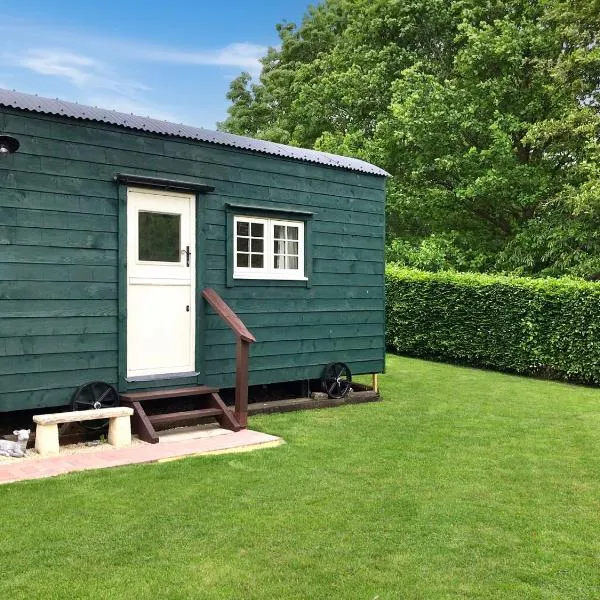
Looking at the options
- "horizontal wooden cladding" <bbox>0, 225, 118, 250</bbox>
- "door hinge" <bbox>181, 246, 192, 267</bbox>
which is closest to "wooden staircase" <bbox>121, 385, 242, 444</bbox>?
"door hinge" <bbox>181, 246, 192, 267</bbox>

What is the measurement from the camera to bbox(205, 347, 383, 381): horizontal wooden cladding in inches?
283

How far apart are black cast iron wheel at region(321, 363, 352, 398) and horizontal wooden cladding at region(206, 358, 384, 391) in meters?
0.09

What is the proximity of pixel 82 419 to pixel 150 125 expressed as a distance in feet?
9.44

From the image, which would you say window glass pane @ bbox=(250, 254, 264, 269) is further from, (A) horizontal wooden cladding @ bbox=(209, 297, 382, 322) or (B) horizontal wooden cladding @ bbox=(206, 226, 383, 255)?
(B) horizontal wooden cladding @ bbox=(206, 226, 383, 255)

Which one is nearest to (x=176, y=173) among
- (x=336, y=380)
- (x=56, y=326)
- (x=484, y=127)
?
(x=56, y=326)

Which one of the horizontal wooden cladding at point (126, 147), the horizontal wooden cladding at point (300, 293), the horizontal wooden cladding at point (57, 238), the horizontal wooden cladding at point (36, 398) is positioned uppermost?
the horizontal wooden cladding at point (126, 147)

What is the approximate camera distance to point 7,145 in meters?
5.62

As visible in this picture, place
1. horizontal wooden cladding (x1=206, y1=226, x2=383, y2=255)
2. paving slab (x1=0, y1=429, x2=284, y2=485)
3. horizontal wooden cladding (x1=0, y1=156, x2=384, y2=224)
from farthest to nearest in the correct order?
1. horizontal wooden cladding (x1=206, y1=226, x2=383, y2=255)
2. horizontal wooden cladding (x1=0, y1=156, x2=384, y2=224)
3. paving slab (x1=0, y1=429, x2=284, y2=485)

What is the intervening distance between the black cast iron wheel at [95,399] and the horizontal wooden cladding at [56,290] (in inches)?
31.2

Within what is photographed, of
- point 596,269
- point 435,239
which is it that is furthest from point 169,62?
point 596,269

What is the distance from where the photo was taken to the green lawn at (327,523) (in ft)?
10.3

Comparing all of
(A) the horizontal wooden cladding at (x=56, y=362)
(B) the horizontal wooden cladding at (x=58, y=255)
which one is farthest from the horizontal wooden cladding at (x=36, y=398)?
(B) the horizontal wooden cladding at (x=58, y=255)

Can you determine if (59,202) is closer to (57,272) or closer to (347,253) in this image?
(57,272)

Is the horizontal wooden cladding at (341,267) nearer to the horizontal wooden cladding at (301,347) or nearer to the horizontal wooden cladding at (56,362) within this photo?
A: the horizontal wooden cladding at (301,347)
